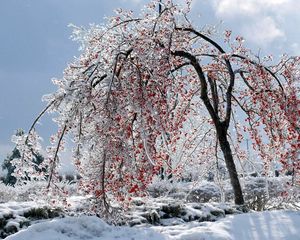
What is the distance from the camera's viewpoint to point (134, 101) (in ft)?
22.7

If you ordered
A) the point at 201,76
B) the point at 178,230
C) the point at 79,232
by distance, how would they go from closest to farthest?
1. the point at 79,232
2. the point at 178,230
3. the point at 201,76

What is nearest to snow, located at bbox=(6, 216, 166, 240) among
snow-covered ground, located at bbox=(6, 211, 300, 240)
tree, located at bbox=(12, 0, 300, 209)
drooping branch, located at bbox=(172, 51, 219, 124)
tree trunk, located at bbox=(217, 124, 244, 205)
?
snow-covered ground, located at bbox=(6, 211, 300, 240)

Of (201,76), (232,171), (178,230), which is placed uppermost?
(201,76)

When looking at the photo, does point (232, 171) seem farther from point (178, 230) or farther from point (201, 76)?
point (178, 230)

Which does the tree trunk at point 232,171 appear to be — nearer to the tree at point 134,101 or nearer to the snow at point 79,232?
the tree at point 134,101

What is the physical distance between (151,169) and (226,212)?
78.9 inches

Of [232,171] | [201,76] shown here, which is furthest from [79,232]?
[201,76]

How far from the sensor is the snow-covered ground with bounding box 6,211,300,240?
14.4ft

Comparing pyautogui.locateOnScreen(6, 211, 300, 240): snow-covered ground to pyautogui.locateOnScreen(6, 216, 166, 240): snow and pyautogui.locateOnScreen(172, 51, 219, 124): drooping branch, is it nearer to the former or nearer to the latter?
pyautogui.locateOnScreen(6, 216, 166, 240): snow

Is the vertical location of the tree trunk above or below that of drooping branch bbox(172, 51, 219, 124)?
below

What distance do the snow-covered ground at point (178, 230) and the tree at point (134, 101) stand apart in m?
1.83

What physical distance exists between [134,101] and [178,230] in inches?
97.3

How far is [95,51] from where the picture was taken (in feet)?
27.8

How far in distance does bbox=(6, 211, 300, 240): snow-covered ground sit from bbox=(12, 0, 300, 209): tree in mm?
1832
